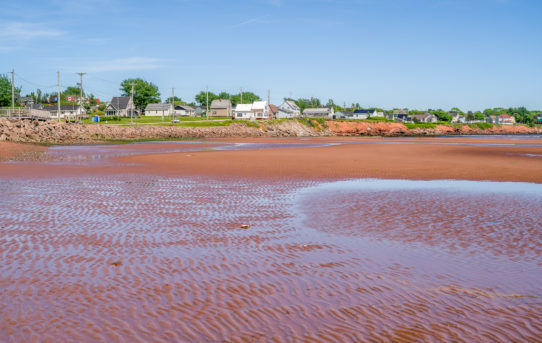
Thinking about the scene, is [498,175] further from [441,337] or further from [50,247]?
[50,247]

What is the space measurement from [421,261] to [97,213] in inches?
390

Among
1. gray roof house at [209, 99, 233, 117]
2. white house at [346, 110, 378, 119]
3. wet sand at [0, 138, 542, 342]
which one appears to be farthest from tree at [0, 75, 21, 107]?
white house at [346, 110, 378, 119]

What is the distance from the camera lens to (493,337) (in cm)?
545

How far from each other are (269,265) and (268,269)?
0.83 feet

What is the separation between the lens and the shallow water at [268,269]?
18.7 ft

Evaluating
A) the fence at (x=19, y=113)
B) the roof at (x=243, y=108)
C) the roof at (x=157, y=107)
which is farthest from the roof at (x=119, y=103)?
the fence at (x=19, y=113)

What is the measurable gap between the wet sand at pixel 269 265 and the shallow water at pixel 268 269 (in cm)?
3

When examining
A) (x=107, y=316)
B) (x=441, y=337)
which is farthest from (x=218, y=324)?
(x=441, y=337)

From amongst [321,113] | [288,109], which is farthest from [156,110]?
[321,113]

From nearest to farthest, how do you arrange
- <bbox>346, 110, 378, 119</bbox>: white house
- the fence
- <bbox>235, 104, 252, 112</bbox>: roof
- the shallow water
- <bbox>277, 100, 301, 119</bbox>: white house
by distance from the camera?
the shallow water, the fence, <bbox>235, 104, 252, 112</bbox>: roof, <bbox>346, 110, 378, 119</bbox>: white house, <bbox>277, 100, 301, 119</bbox>: white house

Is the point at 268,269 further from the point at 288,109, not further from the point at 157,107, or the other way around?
the point at 288,109

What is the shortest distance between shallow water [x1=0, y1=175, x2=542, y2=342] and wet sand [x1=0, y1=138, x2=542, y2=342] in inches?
1.3

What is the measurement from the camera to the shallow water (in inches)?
224

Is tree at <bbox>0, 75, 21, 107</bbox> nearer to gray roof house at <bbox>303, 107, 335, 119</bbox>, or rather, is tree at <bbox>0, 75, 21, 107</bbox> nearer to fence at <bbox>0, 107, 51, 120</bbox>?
→ fence at <bbox>0, 107, 51, 120</bbox>
